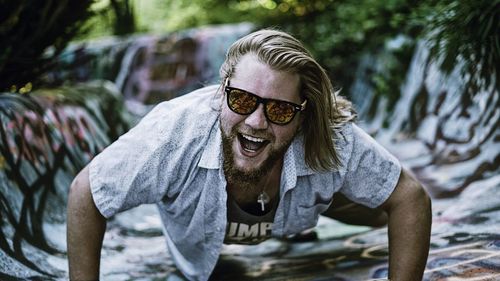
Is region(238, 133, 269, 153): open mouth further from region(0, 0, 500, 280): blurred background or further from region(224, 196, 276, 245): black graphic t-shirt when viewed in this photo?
region(0, 0, 500, 280): blurred background

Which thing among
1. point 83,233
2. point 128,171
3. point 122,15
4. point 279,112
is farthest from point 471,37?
point 122,15

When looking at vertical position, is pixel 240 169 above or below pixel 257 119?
below

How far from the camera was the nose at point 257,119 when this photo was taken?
7.06 ft

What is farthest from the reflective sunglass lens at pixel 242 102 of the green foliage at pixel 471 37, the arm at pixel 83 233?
the green foliage at pixel 471 37

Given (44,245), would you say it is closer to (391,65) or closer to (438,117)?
(438,117)

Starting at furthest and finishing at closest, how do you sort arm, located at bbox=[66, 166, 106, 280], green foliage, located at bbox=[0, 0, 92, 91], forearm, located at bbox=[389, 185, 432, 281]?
green foliage, located at bbox=[0, 0, 92, 91] < forearm, located at bbox=[389, 185, 432, 281] < arm, located at bbox=[66, 166, 106, 280]

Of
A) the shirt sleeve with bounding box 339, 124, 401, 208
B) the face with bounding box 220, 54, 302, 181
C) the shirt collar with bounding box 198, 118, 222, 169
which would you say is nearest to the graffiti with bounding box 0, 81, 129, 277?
the shirt collar with bounding box 198, 118, 222, 169

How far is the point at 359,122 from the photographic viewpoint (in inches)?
107

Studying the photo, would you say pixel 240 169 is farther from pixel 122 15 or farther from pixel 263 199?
pixel 122 15

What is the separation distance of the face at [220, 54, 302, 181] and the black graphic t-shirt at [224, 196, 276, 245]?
9.9 inches

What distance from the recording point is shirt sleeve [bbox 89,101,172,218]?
2.07m

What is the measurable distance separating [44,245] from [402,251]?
1693 mm

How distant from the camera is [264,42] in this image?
2232mm

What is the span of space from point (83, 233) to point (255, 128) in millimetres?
702
